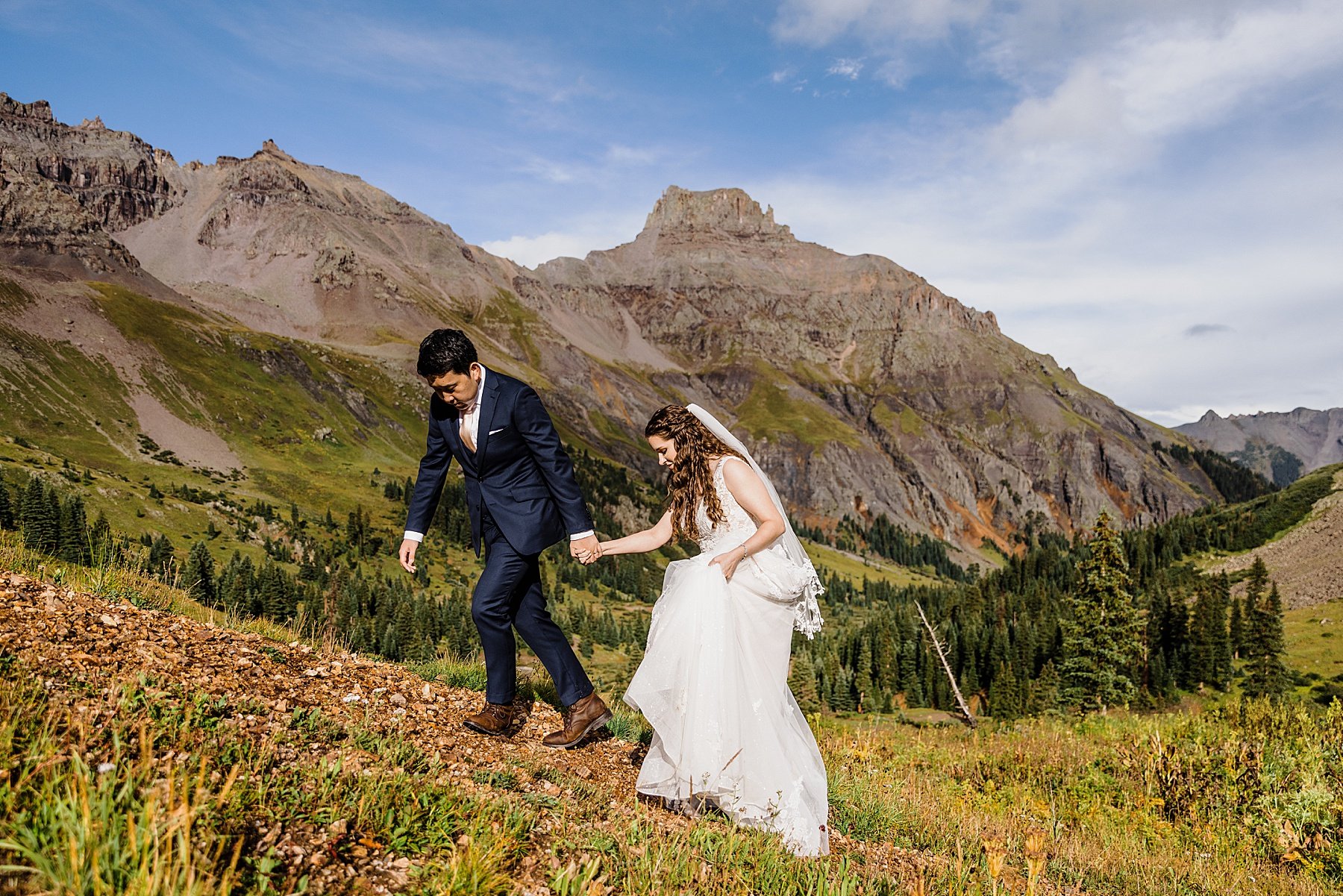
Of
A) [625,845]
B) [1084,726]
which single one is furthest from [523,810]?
[1084,726]

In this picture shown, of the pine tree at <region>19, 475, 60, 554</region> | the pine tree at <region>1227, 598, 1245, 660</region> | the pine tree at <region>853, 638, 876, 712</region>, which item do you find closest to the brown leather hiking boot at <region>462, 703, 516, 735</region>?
the pine tree at <region>19, 475, 60, 554</region>

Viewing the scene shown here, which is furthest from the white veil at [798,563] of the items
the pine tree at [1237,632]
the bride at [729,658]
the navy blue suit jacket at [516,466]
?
the pine tree at [1237,632]

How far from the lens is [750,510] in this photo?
6684 millimetres

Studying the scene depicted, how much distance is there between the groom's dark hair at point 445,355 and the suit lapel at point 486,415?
32cm

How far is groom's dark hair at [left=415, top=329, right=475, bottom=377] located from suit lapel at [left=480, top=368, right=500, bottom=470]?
323 mm

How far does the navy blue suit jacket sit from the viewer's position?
23.4 feet

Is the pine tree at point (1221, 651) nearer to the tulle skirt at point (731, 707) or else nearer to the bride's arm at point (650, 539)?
the tulle skirt at point (731, 707)

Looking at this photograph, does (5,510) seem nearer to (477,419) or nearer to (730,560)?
(477,419)

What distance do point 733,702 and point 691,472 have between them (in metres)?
2.19

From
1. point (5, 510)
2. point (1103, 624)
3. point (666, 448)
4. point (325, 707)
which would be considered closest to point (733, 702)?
point (666, 448)

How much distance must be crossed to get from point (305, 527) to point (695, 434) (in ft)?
491

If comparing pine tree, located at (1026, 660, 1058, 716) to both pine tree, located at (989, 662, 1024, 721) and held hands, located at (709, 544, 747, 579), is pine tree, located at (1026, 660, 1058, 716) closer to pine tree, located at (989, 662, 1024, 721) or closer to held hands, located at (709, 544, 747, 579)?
pine tree, located at (989, 662, 1024, 721)

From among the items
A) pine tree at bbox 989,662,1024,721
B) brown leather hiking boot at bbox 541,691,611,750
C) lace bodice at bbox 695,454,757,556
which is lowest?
pine tree at bbox 989,662,1024,721

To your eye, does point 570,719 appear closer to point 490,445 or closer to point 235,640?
point 490,445
